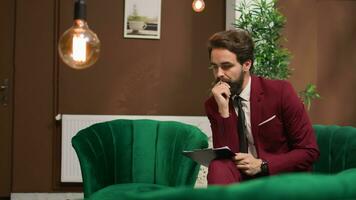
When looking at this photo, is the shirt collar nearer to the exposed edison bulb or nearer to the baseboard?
the exposed edison bulb

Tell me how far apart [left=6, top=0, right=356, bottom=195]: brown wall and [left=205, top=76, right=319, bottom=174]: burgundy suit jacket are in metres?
2.48

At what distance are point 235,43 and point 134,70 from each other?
8.39 ft

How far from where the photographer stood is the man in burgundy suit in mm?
2291

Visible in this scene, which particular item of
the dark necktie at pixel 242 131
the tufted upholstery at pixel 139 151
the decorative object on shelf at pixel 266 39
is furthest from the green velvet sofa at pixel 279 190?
the decorative object on shelf at pixel 266 39

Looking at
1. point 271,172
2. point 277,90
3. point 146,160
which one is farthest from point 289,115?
point 146,160

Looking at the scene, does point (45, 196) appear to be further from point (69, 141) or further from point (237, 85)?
point (237, 85)

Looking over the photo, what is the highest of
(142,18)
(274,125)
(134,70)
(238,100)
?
(142,18)

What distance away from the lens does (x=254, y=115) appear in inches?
95.1

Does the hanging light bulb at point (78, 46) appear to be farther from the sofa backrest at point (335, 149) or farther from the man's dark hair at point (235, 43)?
the sofa backrest at point (335, 149)

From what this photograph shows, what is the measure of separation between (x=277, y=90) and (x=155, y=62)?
260cm

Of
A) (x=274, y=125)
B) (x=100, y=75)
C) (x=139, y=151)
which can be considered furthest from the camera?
(x=100, y=75)

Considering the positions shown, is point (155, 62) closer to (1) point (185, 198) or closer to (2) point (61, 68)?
(2) point (61, 68)

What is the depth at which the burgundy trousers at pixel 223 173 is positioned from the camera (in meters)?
2.12

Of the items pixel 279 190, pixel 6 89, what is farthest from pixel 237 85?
pixel 6 89
